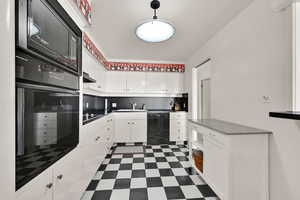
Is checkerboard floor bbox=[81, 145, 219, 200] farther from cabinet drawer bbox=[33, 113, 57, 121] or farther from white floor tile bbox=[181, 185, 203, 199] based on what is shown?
cabinet drawer bbox=[33, 113, 57, 121]

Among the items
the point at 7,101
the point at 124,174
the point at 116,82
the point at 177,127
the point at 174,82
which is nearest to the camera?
the point at 7,101

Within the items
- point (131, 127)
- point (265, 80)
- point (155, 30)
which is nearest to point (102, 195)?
point (131, 127)

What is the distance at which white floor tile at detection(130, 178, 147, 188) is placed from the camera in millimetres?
1854

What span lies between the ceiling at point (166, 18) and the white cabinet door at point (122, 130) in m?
1.78

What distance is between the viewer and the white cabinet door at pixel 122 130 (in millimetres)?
3510

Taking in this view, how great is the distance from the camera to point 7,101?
0.53m

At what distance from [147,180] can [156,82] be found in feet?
8.47

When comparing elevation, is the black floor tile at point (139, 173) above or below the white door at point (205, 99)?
below

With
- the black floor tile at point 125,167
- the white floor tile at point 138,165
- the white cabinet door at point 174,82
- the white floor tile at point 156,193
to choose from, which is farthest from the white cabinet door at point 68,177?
the white cabinet door at point 174,82

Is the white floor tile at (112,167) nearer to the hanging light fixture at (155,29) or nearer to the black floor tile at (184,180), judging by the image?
the black floor tile at (184,180)

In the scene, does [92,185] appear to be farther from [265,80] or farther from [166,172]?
[265,80]

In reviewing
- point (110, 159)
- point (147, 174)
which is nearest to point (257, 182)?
point (147, 174)

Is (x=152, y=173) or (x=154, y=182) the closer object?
(x=154, y=182)

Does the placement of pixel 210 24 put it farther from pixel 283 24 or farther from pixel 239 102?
pixel 239 102
